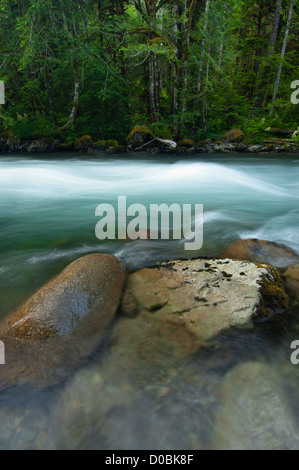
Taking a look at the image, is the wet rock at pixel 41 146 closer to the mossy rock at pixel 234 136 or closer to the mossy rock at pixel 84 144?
the mossy rock at pixel 84 144

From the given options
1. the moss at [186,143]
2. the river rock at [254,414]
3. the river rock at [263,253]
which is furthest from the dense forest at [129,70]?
the river rock at [254,414]

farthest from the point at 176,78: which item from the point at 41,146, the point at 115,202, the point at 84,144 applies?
the point at 115,202

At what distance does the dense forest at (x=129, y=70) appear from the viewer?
13.1 meters

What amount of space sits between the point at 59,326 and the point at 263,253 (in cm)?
278

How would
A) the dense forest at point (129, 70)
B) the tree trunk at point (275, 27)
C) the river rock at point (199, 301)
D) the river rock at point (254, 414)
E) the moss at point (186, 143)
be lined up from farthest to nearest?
the tree trunk at point (275, 27) < the moss at point (186, 143) < the dense forest at point (129, 70) < the river rock at point (199, 301) < the river rock at point (254, 414)

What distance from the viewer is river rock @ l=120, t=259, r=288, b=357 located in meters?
2.56

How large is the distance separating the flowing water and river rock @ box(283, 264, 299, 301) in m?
0.51

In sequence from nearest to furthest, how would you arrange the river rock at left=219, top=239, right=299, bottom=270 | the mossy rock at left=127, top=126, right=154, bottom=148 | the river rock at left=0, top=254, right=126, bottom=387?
the river rock at left=0, top=254, right=126, bottom=387, the river rock at left=219, top=239, right=299, bottom=270, the mossy rock at left=127, top=126, right=154, bottom=148

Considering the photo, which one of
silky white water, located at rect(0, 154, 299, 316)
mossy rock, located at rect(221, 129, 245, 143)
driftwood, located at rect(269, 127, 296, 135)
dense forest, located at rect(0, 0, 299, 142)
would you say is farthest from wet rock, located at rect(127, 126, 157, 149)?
driftwood, located at rect(269, 127, 296, 135)

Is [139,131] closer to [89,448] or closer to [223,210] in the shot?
[223,210]

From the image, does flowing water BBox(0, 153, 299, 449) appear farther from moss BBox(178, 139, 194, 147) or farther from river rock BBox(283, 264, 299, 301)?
moss BBox(178, 139, 194, 147)

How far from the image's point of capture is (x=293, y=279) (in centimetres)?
324

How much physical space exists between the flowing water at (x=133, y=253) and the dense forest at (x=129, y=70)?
5808 millimetres

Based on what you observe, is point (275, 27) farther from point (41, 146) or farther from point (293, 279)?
point (293, 279)
